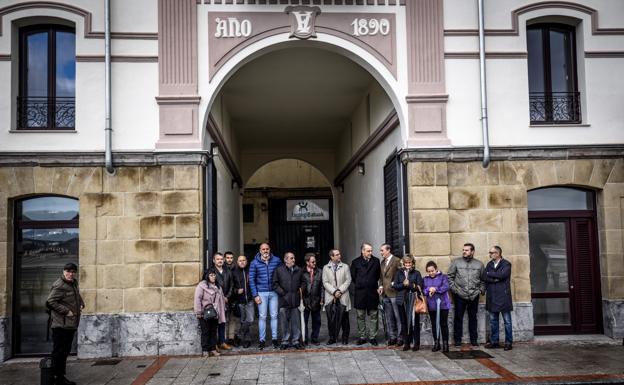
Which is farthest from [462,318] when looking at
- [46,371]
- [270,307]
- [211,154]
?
[46,371]

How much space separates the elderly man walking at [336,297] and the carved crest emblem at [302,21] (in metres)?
3.92

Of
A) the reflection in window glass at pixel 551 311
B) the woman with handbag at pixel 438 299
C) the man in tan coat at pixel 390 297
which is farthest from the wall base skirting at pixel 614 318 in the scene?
the man in tan coat at pixel 390 297

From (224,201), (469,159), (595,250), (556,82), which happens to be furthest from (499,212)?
(224,201)

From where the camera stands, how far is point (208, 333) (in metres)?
10.7

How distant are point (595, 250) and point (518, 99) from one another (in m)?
3.15

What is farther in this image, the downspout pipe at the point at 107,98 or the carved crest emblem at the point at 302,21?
the carved crest emblem at the point at 302,21

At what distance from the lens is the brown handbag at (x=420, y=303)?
10641 mm

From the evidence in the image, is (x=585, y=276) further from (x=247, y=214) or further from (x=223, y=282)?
(x=247, y=214)

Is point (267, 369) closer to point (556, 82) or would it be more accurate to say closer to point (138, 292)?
point (138, 292)

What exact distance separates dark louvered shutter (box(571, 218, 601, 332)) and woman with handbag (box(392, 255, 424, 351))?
3279 millimetres

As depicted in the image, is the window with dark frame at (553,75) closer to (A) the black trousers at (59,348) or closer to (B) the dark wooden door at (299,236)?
(A) the black trousers at (59,348)

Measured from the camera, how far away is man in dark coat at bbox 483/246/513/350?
1079 cm

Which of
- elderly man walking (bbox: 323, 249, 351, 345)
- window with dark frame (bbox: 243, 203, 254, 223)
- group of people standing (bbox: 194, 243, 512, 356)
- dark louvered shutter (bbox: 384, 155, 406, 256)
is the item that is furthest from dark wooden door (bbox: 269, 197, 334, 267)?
elderly man walking (bbox: 323, 249, 351, 345)

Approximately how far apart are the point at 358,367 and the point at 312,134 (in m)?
12.8
